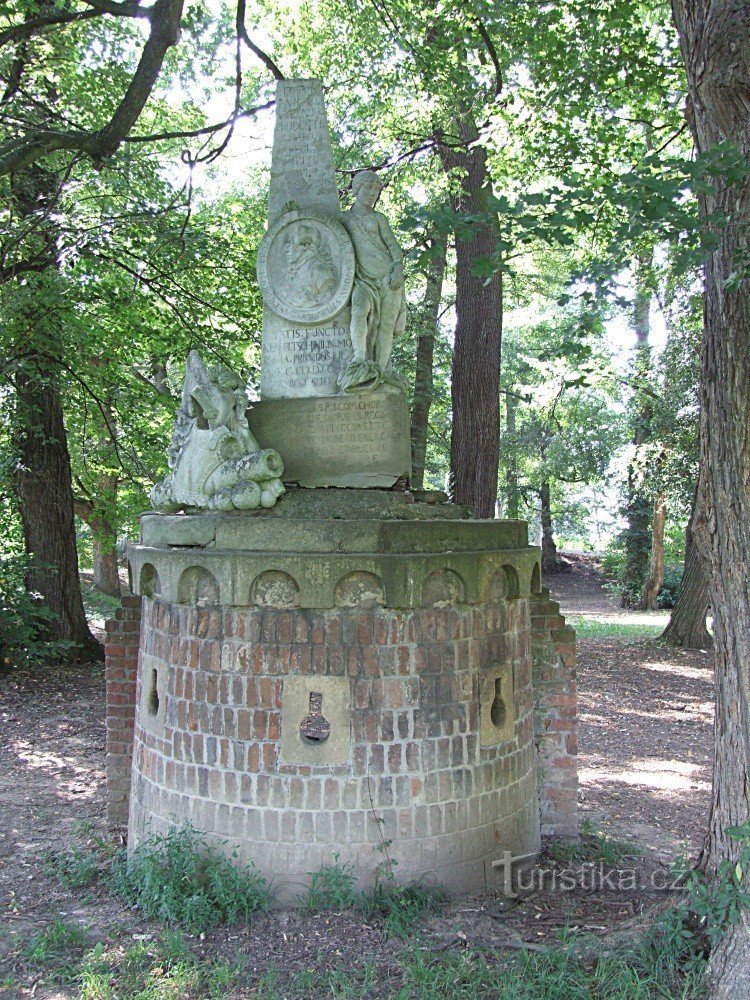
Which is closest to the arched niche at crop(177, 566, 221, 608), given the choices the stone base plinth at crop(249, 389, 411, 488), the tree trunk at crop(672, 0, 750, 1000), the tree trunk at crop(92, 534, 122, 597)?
the stone base plinth at crop(249, 389, 411, 488)

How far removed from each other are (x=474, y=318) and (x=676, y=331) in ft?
19.7

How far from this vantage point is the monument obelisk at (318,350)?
5.61 metres

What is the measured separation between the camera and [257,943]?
4.49m

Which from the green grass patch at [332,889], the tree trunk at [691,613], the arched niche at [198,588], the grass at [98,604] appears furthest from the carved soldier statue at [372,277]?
the grass at [98,604]

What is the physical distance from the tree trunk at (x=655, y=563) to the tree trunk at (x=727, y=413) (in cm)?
1560

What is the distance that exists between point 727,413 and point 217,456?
2915 mm

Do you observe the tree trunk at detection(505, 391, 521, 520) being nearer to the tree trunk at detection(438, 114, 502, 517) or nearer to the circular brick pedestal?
the tree trunk at detection(438, 114, 502, 517)

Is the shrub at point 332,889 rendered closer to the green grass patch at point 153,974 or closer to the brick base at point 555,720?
the green grass patch at point 153,974

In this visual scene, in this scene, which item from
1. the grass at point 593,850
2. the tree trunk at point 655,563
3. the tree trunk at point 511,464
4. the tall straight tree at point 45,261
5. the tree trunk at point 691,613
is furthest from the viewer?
the tree trunk at point 511,464

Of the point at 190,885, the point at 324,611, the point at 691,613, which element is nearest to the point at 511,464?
the point at 691,613

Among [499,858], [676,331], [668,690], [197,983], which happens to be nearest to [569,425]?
[676,331]

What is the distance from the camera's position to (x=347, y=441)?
18.4 ft

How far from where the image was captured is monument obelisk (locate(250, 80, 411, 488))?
561 centimetres

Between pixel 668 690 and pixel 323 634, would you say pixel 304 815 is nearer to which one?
pixel 323 634
